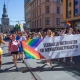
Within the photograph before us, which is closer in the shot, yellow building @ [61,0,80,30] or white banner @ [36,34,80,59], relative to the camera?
white banner @ [36,34,80,59]

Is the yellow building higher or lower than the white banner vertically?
higher

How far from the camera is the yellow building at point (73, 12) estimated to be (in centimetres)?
2007

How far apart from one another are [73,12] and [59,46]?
13.4 metres

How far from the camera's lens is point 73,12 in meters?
21.1

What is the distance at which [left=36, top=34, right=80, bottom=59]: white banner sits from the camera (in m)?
8.50

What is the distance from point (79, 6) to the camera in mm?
19406

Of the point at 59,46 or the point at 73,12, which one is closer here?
the point at 59,46

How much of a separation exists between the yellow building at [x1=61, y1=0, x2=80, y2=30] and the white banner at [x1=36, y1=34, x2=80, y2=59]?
438 inches

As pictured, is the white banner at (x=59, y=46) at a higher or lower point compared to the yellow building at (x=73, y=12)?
lower

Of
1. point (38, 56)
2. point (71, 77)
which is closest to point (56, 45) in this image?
point (38, 56)

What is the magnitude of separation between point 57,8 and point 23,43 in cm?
4435

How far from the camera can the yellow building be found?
20069mm

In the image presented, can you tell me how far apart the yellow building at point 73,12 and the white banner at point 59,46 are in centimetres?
1112

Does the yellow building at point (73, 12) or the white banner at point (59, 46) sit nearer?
the white banner at point (59, 46)
